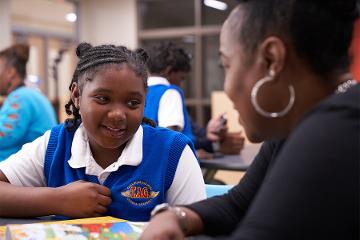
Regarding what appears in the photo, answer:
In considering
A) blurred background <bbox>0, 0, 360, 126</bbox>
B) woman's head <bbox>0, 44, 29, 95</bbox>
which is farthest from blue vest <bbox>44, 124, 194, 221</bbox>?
blurred background <bbox>0, 0, 360, 126</bbox>

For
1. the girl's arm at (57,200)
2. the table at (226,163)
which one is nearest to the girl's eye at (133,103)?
the girl's arm at (57,200)

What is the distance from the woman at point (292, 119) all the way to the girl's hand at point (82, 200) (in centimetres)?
33

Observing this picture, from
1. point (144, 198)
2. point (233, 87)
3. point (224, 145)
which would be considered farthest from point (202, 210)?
point (224, 145)

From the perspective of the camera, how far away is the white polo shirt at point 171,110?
2.65m

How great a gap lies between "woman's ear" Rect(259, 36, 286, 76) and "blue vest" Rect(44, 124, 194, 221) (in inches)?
22.4

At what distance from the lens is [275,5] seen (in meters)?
0.66

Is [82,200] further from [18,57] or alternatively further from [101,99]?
[18,57]

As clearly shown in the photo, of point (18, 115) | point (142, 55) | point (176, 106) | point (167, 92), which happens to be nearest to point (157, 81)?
point (167, 92)

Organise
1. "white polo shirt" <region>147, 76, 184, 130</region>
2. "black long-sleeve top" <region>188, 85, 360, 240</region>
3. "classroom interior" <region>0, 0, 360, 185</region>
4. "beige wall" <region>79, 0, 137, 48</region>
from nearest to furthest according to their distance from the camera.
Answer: "black long-sleeve top" <region>188, 85, 360, 240</region> < "white polo shirt" <region>147, 76, 184, 130</region> < "classroom interior" <region>0, 0, 360, 185</region> < "beige wall" <region>79, 0, 137, 48</region>

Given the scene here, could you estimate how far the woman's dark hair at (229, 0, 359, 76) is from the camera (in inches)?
24.8

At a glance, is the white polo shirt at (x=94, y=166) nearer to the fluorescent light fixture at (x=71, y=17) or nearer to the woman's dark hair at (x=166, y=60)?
the woman's dark hair at (x=166, y=60)

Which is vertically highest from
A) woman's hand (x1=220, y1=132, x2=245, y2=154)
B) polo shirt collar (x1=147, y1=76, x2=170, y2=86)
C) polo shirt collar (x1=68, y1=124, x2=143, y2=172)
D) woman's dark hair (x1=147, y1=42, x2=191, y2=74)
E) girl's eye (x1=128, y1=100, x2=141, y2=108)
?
woman's dark hair (x1=147, y1=42, x2=191, y2=74)

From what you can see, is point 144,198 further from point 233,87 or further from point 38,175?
point 233,87

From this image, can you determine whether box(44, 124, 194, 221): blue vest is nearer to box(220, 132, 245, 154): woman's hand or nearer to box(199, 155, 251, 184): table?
box(199, 155, 251, 184): table
